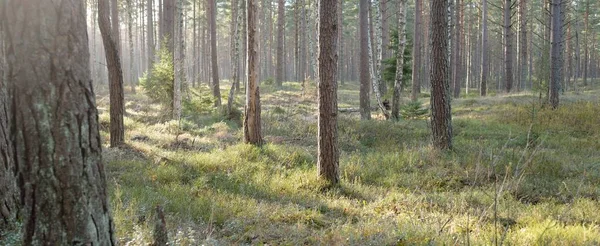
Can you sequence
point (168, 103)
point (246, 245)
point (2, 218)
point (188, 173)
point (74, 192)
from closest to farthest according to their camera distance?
point (74, 192) → point (2, 218) → point (246, 245) → point (188, 173) → point (168, 103)

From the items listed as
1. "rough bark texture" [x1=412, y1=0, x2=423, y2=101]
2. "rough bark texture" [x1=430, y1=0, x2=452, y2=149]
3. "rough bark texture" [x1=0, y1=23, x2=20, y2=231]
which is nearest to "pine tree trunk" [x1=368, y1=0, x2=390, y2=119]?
"rough bark texture" [x1=412, y1=0, x2=423, y2=101]

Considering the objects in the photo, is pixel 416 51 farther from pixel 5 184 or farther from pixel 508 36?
pixel 5 184

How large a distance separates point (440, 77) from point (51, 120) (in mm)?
8656

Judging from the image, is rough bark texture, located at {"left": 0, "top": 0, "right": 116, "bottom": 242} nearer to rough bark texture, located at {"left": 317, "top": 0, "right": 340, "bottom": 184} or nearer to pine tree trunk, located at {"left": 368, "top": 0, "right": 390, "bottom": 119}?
rough bark texture, located at {"left": 317, "top": 0, "right": 340, "bottom": 184}

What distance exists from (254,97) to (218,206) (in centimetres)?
492

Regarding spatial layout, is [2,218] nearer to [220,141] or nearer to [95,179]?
[95,179]

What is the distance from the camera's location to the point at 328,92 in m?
7.23

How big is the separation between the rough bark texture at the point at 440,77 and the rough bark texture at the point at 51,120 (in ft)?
27.4

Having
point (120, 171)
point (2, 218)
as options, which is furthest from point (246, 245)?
point (120, 171)

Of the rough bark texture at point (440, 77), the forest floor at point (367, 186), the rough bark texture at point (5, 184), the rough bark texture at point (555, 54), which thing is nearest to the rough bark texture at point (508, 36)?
the rough bark texture at point (555, 54)

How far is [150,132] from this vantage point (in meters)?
12.1

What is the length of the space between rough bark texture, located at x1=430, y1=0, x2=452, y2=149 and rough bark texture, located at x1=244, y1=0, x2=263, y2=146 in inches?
156

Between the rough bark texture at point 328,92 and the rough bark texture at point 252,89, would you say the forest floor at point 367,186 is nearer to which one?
the rough bark texture at point 328,92

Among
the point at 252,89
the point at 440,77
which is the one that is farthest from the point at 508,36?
the point at 252,89
